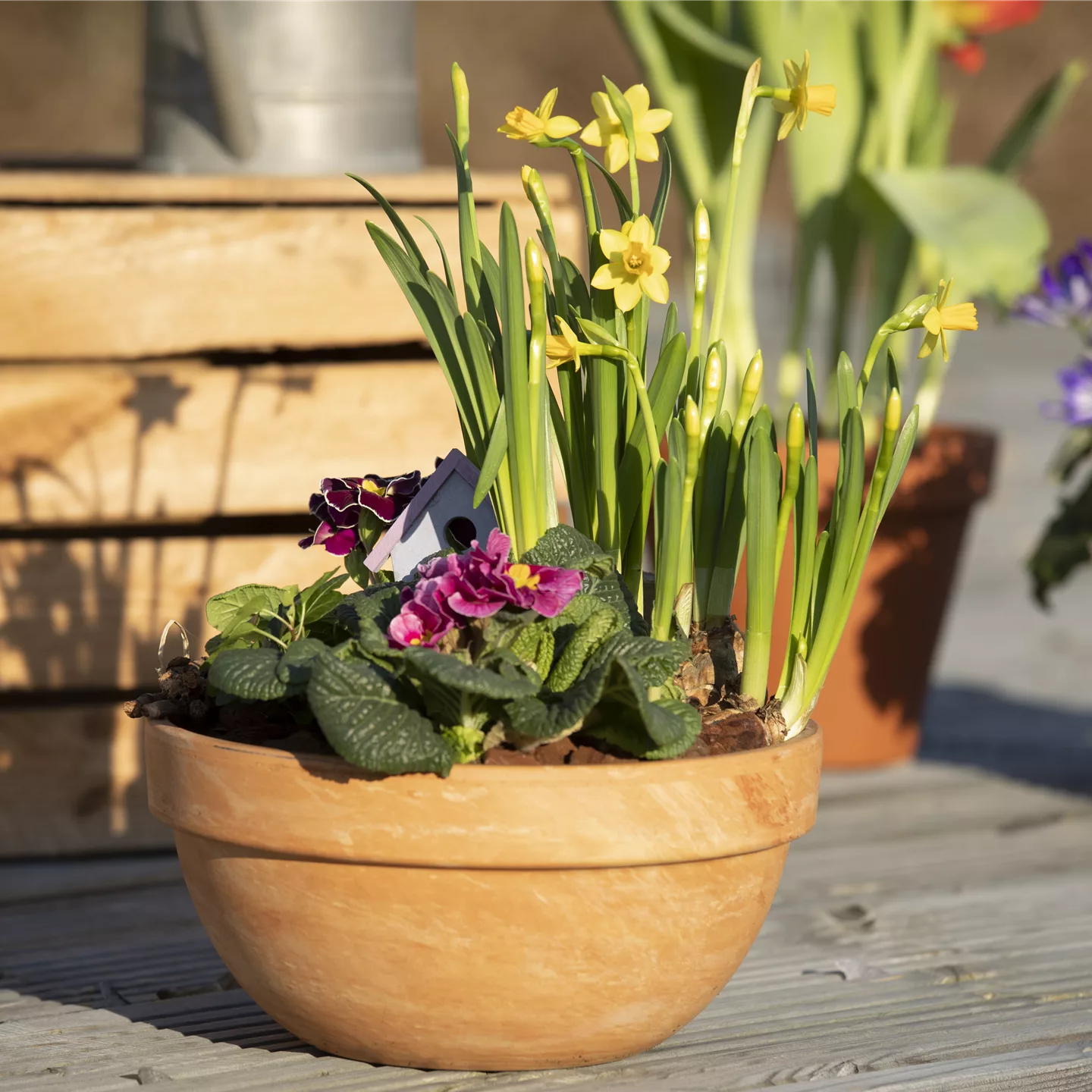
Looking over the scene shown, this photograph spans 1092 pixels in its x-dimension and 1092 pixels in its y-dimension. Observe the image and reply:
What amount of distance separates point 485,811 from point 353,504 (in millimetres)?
292

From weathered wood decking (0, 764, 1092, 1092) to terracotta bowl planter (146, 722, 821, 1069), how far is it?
0.07m

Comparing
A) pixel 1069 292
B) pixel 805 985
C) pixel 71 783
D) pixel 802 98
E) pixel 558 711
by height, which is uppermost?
pixel 802 98

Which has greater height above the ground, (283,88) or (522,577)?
(283,88)

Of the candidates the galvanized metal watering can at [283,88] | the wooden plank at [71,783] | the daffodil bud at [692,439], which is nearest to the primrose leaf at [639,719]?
the daffodil bud at [692,439]

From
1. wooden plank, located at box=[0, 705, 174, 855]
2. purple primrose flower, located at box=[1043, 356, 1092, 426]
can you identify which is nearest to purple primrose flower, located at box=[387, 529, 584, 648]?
wooden plank, located at box=[0, 705, 174, 855]

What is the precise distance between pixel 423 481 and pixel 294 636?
0.15m

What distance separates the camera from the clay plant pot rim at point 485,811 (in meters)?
0.81

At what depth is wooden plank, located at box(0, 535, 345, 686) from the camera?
4.82 feet

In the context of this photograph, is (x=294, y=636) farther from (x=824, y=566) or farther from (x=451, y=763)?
(x=824, y=566)

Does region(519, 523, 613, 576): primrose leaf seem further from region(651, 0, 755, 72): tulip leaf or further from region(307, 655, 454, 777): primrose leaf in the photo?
region(651, 0, 755, 72): tulip leaf

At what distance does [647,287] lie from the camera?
88 centimetres

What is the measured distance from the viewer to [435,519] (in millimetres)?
1006

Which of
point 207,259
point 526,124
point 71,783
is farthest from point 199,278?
point 526,124

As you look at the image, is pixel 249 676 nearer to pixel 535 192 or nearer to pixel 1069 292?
pixel 535 192
